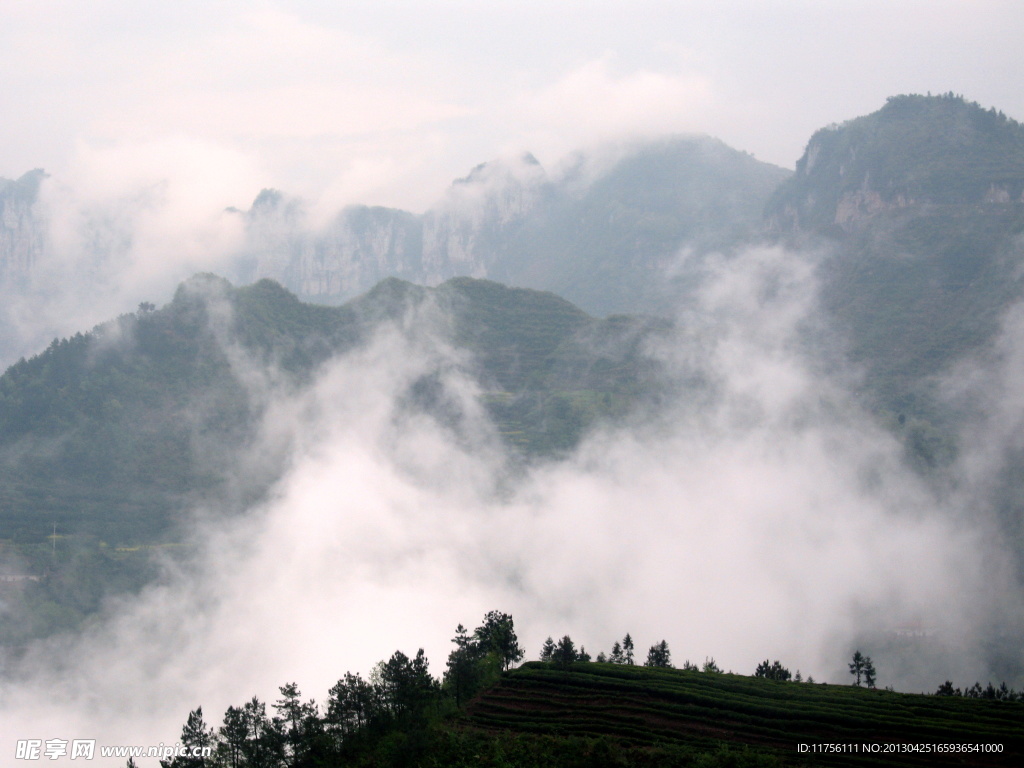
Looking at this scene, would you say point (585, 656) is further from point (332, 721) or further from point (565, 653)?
point (332, 721)

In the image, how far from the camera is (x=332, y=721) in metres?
67.9

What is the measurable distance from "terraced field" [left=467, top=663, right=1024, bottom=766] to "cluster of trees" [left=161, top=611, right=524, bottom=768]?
3.73m

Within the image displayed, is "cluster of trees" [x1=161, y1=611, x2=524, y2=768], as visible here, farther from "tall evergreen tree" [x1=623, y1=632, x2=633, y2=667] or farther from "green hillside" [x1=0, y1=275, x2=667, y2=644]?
"green hillside" [x1=0, y1=275, x2=667, y2=644]

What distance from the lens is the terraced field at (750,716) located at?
64.8 metres

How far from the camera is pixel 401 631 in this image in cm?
13762

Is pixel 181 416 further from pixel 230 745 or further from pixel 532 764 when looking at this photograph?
pixel 532 764

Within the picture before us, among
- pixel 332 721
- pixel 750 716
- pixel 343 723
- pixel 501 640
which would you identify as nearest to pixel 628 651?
pixel 501 640

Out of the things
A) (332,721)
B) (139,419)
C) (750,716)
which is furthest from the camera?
(139,419)

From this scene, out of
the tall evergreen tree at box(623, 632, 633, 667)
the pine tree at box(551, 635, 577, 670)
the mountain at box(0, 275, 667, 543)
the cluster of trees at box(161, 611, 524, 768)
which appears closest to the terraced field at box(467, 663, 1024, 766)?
the cluster of trees at box(161, 611, 524, 768)

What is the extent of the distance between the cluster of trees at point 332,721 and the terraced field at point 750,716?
3727 mm

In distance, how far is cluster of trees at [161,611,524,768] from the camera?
211ft

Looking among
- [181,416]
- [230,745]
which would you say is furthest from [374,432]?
[230,745]

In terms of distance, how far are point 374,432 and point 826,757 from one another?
5611 inches

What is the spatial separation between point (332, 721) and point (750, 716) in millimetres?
32124
